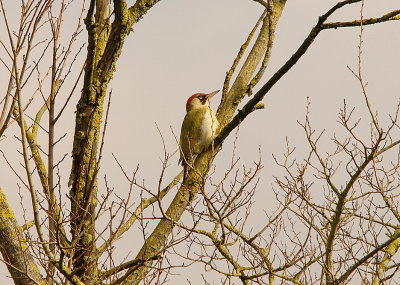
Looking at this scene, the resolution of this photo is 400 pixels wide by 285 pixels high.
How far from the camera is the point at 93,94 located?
534 cm

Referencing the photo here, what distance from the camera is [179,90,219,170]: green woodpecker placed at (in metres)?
7.23

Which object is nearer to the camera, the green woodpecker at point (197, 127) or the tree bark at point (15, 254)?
the tree bark at point (15, 254)

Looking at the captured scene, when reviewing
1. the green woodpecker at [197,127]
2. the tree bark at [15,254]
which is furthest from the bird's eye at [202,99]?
the tree bark at [15,254]

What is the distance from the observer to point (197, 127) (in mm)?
7531

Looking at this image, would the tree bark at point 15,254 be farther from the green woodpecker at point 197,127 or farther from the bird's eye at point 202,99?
the bird's eye at point 202,99

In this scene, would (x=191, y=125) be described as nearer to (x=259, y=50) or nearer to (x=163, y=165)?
(x=259, y=50)

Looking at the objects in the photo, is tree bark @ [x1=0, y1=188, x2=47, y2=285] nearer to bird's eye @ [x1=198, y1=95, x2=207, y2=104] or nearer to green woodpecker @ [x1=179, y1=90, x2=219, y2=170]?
green woodpecker @ [x1=179, y1=90, x2=219, y2=170]

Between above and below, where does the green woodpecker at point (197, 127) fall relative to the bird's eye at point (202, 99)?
below

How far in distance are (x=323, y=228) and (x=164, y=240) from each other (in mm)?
2307

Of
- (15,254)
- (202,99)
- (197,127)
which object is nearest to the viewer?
(15,254)

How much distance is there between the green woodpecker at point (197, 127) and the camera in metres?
7.23

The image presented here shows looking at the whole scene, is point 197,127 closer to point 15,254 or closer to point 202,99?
point 202,99

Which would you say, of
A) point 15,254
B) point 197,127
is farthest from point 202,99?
point 15,254

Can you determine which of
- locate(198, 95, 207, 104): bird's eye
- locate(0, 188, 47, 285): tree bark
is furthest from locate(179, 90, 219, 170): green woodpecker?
locate(0, 188, 47, 285): tree bark
